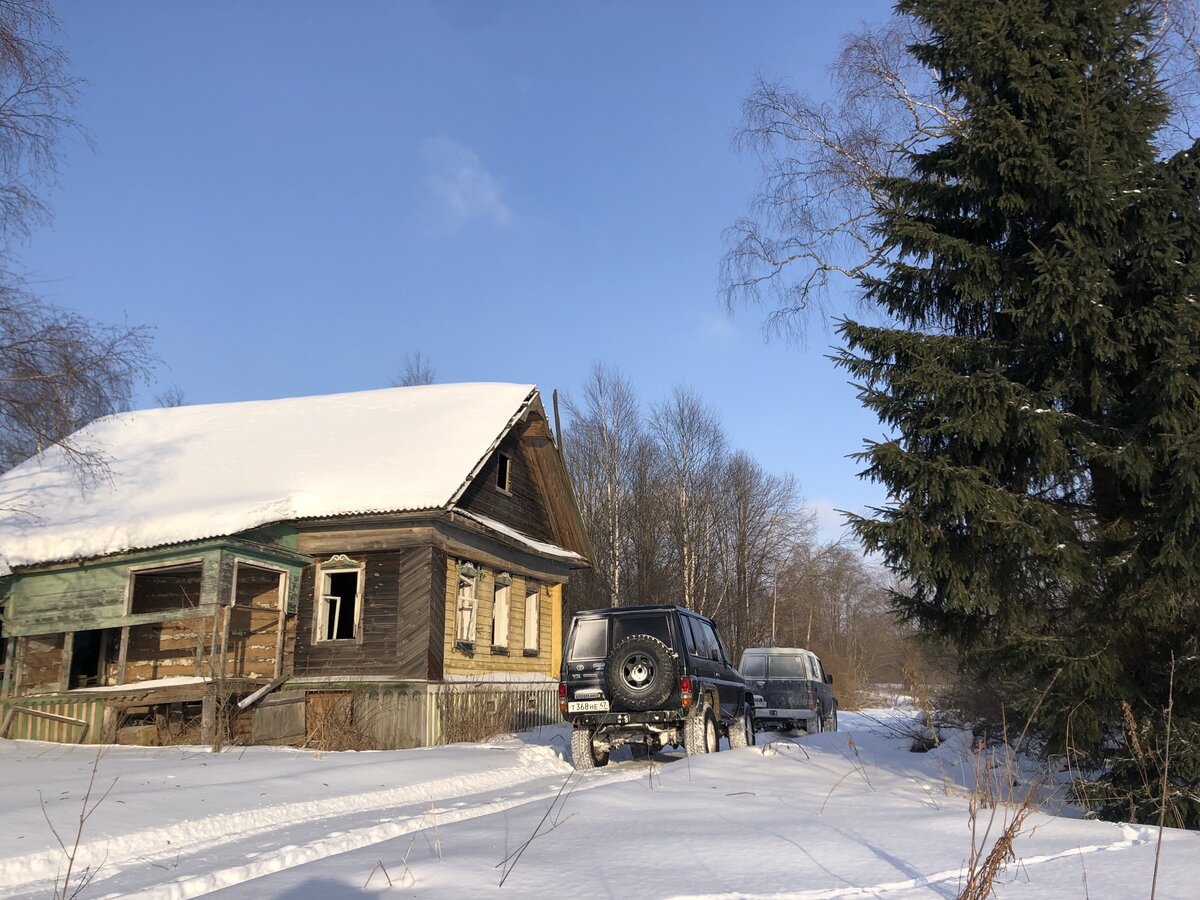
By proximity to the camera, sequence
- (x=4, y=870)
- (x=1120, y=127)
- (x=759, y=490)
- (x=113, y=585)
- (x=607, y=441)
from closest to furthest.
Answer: (x=4, y=870) → (x=1120, y=127) → (x=113, y=585) → (x=607, y=441) → (x=759, y=490)

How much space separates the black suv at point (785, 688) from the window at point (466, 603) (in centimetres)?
601

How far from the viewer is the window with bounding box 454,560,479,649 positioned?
63.0 feet

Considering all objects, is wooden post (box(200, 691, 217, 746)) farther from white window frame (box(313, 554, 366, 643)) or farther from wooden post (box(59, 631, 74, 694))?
wooden post (box(59, 631, 74, 694))

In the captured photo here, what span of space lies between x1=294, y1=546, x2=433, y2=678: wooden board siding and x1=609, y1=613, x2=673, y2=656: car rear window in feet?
18.2

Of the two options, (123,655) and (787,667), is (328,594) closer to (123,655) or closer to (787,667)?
(123,655)

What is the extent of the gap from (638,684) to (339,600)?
325 inches

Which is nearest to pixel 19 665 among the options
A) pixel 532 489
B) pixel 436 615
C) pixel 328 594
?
pixel 328 594

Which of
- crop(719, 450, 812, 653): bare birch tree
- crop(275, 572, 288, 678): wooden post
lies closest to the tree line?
crop(719, 450, 812, 653): bare birch tree

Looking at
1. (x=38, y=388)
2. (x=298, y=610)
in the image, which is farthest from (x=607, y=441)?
(x=38, y=388)

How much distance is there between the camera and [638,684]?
12.2 meters

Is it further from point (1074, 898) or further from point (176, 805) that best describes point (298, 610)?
point (1074, 898)

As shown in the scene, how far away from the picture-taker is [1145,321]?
784cm

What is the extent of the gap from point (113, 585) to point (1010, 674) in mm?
14689

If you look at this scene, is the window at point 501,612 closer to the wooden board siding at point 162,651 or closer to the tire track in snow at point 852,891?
the wooden board siding at point 162,651
